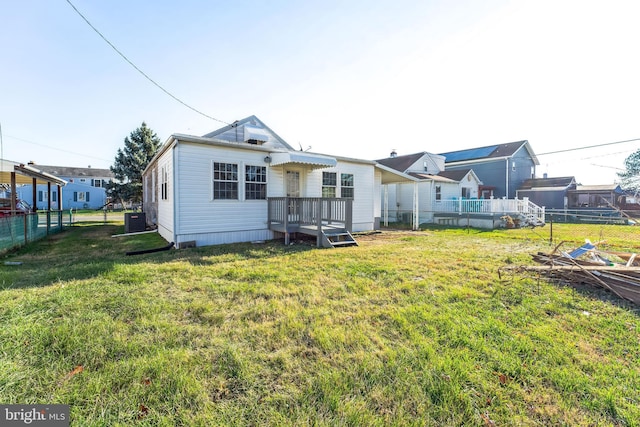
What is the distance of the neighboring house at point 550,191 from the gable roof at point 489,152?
2.90 meters

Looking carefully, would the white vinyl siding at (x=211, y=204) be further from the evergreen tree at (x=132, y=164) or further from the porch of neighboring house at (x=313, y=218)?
the evergreen tree at (x=132, y=164)

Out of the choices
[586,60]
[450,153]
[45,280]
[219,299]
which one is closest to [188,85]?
[45,280]

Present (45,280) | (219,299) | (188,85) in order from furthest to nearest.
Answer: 1. (188,85)
2. (45,280)
3. (219,299)

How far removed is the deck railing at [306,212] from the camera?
8.70 m

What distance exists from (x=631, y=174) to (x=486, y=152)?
1755 cm

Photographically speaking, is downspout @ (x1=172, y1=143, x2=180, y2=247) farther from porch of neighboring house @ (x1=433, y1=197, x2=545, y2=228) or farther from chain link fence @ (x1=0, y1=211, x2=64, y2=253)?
porch of neighboring house @ (x1=433, y1=197, x2=545, y2=228)

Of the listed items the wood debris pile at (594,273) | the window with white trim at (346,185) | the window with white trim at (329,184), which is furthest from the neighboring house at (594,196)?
the wood debris pile at (594,273)

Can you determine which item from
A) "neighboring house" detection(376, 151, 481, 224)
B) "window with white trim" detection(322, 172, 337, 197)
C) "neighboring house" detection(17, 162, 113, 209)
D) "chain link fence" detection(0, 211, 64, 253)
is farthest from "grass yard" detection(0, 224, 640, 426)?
"neighboring house" detection(17, 162, 113, 209)

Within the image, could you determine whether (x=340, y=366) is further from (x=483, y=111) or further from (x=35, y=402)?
(x=483, y=111)

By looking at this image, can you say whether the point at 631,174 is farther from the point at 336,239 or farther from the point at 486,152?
the point at 336,239

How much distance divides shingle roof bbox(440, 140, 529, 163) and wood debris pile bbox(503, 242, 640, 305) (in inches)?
917

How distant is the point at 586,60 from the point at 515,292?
39.8 ft

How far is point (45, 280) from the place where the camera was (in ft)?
15.2

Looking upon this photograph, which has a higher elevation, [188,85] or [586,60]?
[586,60]
